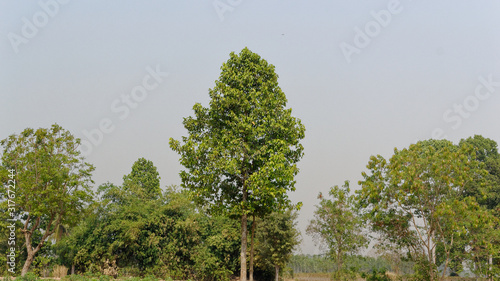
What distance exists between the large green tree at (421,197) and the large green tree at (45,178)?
16.9 meters

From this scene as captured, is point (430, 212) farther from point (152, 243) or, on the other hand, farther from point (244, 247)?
point (152, 243)

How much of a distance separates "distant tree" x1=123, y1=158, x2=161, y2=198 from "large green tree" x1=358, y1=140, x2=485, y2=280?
72.4ft

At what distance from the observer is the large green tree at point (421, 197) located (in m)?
18.7

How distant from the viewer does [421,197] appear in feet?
64.7

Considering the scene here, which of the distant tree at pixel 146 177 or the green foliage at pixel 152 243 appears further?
the distant tree at pixel 146 177

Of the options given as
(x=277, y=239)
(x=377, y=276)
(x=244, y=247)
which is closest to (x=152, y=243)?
(x=277, y=239)

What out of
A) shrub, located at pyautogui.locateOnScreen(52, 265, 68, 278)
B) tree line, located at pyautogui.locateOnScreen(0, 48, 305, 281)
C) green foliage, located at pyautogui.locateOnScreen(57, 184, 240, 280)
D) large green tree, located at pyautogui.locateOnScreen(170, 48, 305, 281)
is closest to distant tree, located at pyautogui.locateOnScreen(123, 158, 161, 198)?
tree line, located at pyautogui.locateOnScreen(0, 48, 305, 281)

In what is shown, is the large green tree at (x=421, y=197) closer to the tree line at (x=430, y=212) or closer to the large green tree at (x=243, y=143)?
the tree line at (x=430, y=212)

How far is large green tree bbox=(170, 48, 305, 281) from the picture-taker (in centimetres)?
1634

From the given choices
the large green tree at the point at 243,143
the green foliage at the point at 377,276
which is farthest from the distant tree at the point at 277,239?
the large green tree at the point at 243,143

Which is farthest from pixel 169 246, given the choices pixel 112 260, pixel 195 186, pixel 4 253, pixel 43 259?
pixel 4 253

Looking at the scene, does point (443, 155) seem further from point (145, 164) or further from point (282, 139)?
point (145, 164)

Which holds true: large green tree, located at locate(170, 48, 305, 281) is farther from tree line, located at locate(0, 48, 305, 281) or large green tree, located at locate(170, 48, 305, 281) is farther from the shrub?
the shrub

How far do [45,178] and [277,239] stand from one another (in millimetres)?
14623
